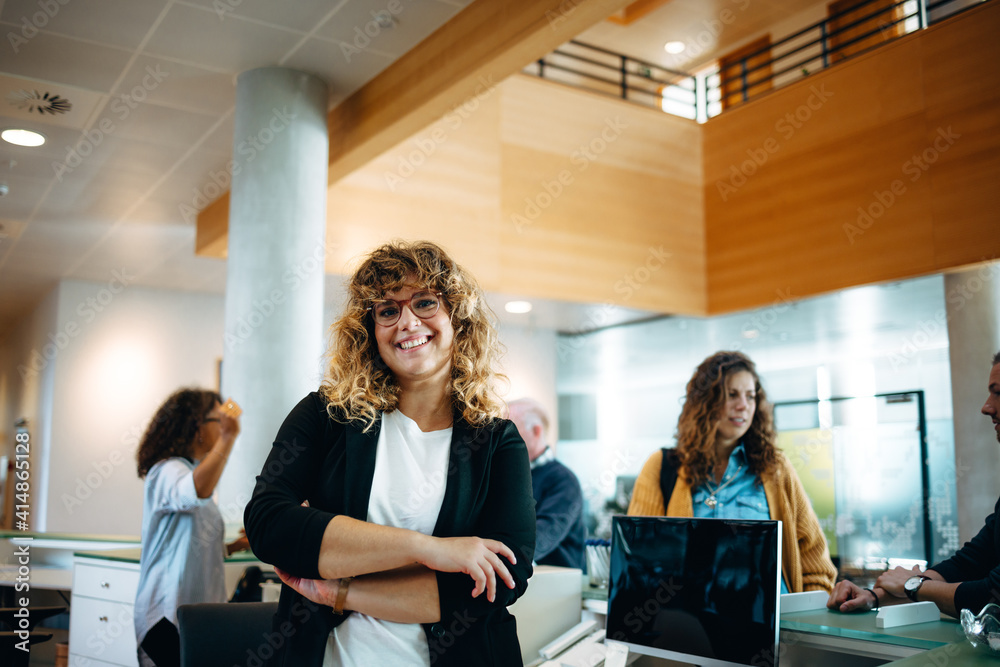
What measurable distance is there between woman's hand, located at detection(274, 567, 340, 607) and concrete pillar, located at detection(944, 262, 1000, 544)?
18.9 ft

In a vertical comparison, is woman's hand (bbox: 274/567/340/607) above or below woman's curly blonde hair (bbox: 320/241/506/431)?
below

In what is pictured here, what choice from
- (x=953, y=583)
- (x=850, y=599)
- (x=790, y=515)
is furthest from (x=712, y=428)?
(x=953, y=583)

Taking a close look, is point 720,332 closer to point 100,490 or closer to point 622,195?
point 622,195

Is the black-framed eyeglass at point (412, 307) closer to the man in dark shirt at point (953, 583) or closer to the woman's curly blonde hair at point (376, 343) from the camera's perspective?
the woman's curly blonde hair at point (376, 343)

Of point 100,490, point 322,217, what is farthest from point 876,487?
point 100,490

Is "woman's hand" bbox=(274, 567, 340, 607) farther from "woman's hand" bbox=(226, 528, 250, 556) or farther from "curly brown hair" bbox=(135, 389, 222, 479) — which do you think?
"woman's hand" bbox=(226, 528, 250, 556)

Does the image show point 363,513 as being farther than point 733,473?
No

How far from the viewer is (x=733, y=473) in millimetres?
2842

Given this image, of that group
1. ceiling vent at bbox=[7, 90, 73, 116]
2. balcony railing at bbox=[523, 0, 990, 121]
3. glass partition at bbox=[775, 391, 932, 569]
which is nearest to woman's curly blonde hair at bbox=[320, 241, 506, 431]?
ceiling vent at bbox=[7, 90, 73, 116]

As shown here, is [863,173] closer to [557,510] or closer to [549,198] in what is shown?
[549,198]

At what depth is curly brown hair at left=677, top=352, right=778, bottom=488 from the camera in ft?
9.30

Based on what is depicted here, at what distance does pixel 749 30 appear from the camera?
33.9 ft

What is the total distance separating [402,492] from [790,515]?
1615mm

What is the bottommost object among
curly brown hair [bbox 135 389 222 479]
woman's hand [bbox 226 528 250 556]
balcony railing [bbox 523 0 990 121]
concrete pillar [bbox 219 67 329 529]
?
→ woman's hand [bbox 226 528 250 556]
